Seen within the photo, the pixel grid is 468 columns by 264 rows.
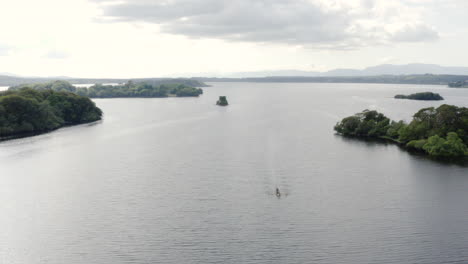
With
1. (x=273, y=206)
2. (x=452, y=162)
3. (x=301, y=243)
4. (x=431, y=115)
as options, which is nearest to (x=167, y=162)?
(x=273, y=206)

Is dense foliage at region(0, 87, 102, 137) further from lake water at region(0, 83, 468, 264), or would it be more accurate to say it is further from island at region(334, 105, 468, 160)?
island at region(334, 105, 468, 160)

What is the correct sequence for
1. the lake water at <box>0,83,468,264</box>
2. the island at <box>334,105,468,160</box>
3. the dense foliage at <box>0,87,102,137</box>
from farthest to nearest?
the dense foliage at <box>0,87,102,137</box> < the island at <box>334,105,468,160</box> < the lake water at <box>0,83,468,264</box>

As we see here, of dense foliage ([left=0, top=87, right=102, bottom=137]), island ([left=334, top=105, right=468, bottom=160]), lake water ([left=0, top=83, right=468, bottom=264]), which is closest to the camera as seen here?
lake water ([left=0, top=83, right=468, bottom=264])

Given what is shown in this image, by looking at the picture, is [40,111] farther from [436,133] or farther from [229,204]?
[436,133]

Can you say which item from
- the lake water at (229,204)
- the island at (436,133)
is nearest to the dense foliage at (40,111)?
the lake water at (229,204)

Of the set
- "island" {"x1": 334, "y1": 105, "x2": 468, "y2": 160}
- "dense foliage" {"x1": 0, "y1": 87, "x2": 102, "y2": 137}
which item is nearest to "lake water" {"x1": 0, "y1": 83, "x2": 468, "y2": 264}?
"island" {"x1": 334, "y1": 105, "x2": 468, "y2": 160}

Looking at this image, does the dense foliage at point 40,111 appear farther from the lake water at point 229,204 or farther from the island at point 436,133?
the island at point 436,133
